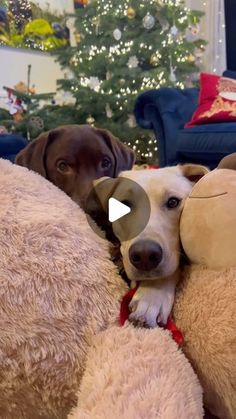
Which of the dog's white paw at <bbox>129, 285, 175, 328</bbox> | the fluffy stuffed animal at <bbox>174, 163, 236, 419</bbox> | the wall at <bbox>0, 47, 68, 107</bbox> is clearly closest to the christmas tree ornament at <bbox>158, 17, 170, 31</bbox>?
the wall at <bbox>0, 47, 68, 107</bbox>

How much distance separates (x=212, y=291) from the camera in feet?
2.59

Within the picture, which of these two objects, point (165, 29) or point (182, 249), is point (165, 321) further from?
point (165, 29)

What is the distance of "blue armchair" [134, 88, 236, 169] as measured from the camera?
9.28 feet

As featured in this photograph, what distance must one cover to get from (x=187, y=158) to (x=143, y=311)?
238cm

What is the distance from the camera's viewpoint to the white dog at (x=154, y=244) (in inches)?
33.0

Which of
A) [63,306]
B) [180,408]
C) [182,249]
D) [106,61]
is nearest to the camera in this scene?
[180,408]

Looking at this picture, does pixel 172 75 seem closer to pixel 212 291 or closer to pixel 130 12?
pixel 130 12

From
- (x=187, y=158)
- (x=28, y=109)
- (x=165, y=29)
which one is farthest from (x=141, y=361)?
(x=165, y=29)

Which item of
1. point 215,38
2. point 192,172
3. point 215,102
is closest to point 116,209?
point 192,172

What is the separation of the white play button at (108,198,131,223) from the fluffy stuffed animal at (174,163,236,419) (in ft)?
0.56

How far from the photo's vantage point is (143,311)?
2.67 ft

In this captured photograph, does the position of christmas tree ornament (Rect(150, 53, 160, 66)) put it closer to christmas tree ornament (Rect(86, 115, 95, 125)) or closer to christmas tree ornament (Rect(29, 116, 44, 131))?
christmas tree ornament (Rect(86, 115, 95, 125))

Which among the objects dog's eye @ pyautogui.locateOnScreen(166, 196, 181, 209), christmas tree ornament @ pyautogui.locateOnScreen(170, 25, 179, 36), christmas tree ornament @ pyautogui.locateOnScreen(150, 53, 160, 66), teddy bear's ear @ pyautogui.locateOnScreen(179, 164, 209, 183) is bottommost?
dog's eye @ pyautogui.locateOnScreen(166, 196, 181, 209)

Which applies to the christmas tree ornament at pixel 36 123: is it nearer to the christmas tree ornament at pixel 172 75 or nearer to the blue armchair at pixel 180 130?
the blue armchair at pixel 180 130
